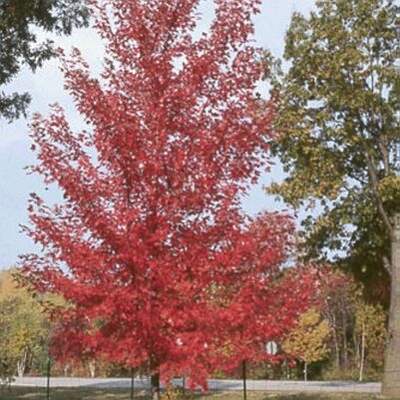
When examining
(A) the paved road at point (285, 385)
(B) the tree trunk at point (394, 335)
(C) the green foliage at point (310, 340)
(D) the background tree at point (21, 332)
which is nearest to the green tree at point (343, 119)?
(B) the tree trunk at point (394, 335)

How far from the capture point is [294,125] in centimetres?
2188

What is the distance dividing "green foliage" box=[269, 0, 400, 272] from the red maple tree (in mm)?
10952

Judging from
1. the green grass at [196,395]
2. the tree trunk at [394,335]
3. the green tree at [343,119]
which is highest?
the green tree at [343,119]

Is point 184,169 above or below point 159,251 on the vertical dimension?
above

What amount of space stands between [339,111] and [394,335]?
258 inches

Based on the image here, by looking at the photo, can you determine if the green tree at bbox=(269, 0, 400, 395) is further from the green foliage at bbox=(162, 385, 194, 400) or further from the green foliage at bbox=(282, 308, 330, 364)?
the green foliage at bbox=(282, 308, 330, 364)

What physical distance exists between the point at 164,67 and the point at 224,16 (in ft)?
3.86

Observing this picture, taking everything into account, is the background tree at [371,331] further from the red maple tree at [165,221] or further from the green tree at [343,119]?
the red maple tree at [165,221]

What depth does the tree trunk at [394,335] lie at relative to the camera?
21.8 m

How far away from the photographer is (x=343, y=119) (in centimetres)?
2255

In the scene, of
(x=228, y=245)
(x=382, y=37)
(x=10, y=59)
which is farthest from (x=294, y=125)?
(x=228, y=245)

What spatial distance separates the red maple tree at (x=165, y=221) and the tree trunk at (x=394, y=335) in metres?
12.3

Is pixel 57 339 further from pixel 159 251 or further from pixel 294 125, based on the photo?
pixel 294 125

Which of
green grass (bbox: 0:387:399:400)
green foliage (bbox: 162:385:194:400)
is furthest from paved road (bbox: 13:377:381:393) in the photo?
green foliage (bbox: 162:385:194:400)
